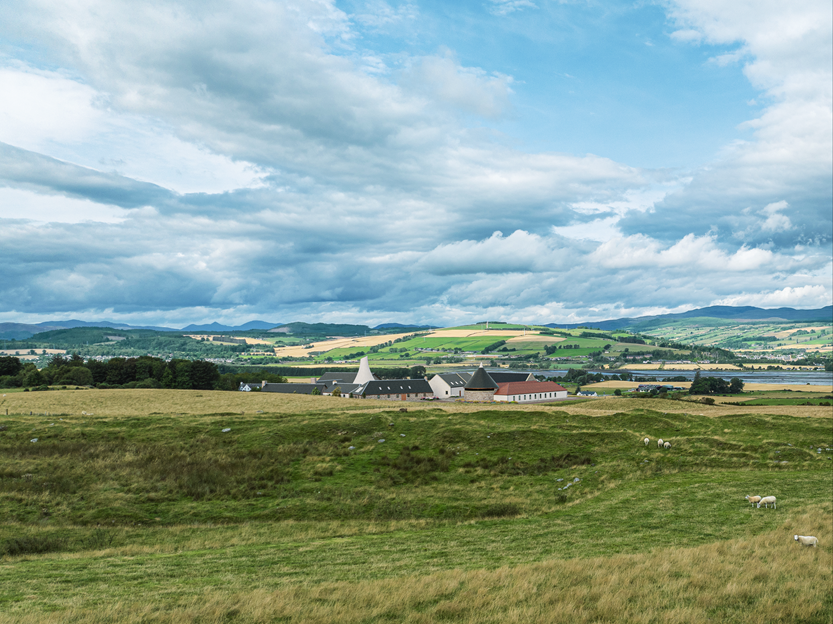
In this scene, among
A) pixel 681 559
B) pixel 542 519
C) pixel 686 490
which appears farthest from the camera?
pixel 686 490

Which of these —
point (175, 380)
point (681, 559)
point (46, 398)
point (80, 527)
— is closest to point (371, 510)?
point (80, 527)

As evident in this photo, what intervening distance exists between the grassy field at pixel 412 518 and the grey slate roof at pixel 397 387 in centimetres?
6925

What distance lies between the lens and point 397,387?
411 ft

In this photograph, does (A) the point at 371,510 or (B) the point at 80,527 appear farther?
(A) the point at 371,510

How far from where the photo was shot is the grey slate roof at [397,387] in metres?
120

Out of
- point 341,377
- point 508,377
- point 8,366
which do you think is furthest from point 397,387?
point 8,366

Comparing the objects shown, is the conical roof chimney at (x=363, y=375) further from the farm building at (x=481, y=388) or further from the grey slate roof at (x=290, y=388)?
the farm building at (x=481, y=388)

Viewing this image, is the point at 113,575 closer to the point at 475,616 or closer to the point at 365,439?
the point at 475,616

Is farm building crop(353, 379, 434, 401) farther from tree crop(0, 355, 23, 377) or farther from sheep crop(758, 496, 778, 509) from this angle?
sheep crop(758, 496, 778, 509)

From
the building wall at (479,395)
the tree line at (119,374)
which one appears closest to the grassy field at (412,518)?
the building wall at (479,395)

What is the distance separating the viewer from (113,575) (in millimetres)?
15641

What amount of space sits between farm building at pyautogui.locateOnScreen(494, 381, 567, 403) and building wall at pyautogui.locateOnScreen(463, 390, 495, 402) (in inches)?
64.3

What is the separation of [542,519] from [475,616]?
1512 cm

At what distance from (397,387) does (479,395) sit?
68.8 feet
